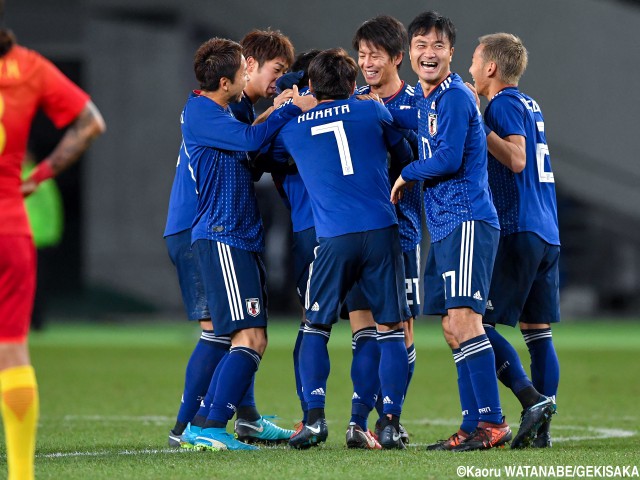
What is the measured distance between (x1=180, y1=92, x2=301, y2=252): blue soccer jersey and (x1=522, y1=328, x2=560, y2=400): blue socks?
5.85 ft

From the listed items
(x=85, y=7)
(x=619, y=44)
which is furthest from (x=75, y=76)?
(x=619, y=44)

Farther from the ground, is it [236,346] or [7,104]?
[7,104]

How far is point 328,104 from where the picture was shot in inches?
255

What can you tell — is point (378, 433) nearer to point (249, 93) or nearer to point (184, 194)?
point (184, 194)

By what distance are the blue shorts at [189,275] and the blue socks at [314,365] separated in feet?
2.31

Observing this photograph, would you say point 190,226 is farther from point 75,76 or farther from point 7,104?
point 75,76

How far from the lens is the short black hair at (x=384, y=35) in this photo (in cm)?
682

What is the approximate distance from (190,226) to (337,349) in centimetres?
779

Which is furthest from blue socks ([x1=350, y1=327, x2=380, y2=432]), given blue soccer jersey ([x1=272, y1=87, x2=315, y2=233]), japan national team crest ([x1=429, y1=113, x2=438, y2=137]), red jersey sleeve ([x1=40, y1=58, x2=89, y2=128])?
red jersey sleeve ([x1=40, y1=58, x2=89, y2=128])

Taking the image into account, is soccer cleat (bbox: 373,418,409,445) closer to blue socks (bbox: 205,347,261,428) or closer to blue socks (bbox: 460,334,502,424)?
blue socks (bbox: 460,334,502,424)

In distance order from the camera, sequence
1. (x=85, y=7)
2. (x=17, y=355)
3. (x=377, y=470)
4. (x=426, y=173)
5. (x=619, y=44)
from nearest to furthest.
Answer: (x=17, y=355) → (x=377, y=470) → (x=426, y=173) → (x=619, y=44) → (x=85, y=7)

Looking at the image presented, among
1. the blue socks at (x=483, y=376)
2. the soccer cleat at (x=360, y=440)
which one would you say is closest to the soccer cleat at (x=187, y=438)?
the soccer cleat at (x=360, y=440)

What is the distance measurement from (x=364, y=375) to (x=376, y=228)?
0.89 metres

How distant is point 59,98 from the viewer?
4770 millimetres
